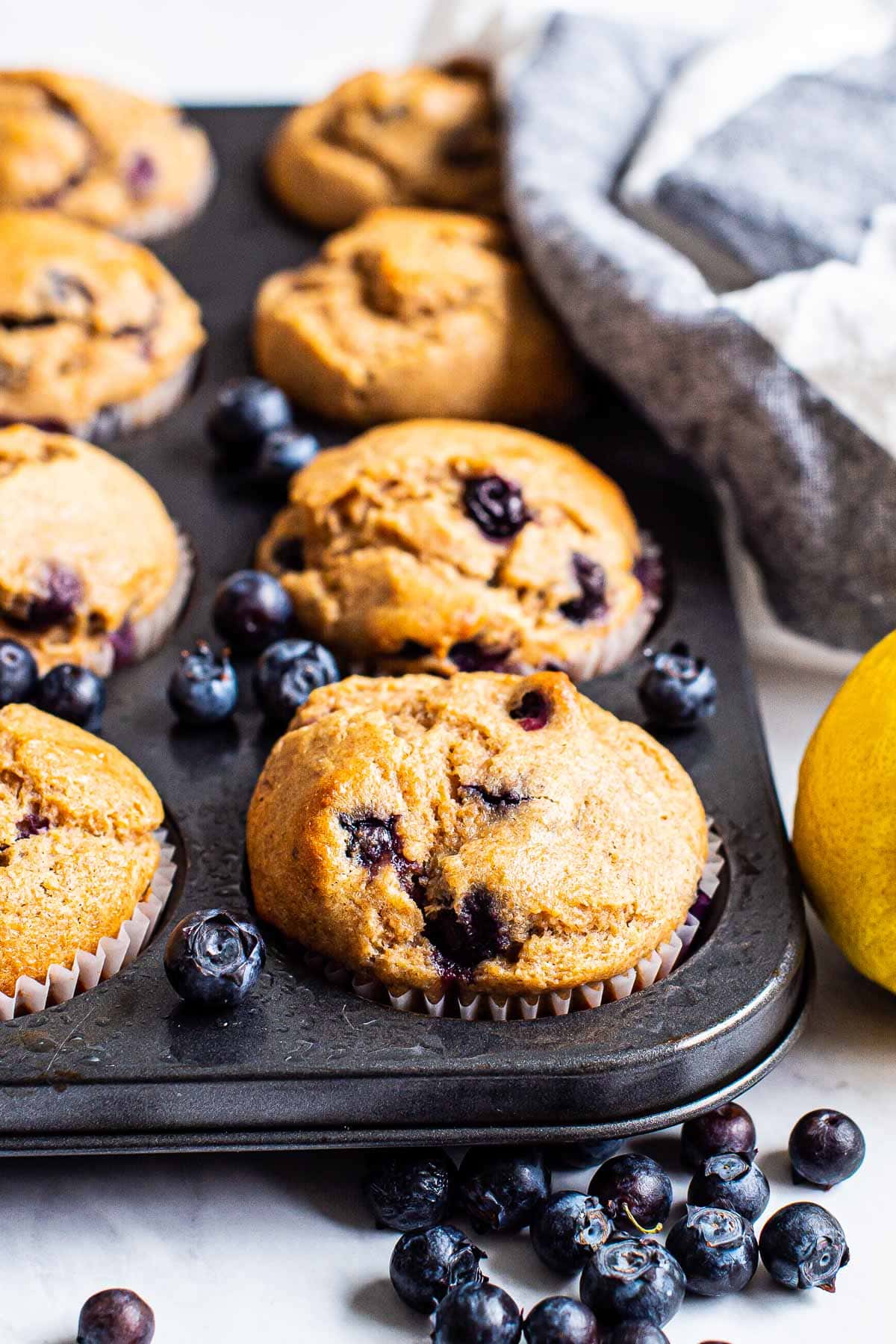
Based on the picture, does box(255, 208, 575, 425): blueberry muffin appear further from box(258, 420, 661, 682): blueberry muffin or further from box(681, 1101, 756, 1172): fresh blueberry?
box(681, 1101, 756, 1172): fresh blueberry

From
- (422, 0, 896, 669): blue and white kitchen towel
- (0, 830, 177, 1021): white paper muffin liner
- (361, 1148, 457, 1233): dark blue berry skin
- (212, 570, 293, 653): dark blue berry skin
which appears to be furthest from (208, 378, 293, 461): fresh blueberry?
(361, 1148, 457, 1233): dark blue berry skin

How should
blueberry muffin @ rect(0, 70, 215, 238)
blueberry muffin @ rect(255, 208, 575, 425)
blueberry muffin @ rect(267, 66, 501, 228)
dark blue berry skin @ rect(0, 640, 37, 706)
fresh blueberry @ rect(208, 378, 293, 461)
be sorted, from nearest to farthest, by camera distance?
dark blue berry skin @ rect(0, 640, 37, 706) → fresh blueberry @ rect(208, 378, 293, 461) → blueberry muffin @ rect(255, 208, 575, 425) → blueberry muffin @ rect(0, 70, 215, 238) → blueberry muffin @ rect(267, 66, 501, 228)

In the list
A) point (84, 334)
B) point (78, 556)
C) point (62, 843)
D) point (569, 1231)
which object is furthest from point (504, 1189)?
point (84, 334)

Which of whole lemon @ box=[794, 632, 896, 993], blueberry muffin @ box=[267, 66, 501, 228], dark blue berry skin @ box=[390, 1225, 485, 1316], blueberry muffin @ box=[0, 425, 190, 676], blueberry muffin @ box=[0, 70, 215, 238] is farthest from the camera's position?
blueberry muffin @ box=[267, 66, 501, 228]

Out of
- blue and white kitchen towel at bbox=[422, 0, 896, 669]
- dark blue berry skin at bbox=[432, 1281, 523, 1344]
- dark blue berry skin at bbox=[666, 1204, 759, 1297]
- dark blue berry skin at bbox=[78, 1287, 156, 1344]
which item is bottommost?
dark blue berry skin at bbox=[78, 1287, 156, 1344]

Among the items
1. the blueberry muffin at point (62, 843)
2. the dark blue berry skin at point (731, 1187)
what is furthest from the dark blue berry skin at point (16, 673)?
the dark blue berry skin at point (731, 1187)

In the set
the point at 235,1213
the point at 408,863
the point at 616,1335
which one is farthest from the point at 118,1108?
the point at 616,1335

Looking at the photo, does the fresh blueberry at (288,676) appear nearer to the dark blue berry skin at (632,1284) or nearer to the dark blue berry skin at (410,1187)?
the dark blue berry skin at (410,1187)

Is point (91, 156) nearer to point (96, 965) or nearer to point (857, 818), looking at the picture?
point (96, 965)
